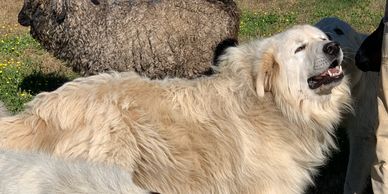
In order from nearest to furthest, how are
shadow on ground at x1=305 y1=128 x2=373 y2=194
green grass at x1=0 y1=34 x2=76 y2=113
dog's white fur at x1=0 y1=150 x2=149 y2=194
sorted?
dog's white fur at x1=0 y1=150 x2=149 y2=194
shadow on ground at x1=305 y1=128 x2=373 y2=194
green grass at x1=0 y1=34 x2=76 y2=113

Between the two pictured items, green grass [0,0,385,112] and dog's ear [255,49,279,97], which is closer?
dog's ear [255,49,279,97]

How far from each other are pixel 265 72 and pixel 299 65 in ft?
0.84

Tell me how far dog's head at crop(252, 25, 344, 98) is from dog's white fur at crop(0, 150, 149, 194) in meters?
2.00

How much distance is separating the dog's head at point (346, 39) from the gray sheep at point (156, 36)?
5.33 feet

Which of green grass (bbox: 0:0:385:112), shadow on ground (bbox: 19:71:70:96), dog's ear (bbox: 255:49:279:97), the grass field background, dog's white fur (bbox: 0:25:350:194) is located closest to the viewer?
dog's white fur (bbox: 0:25:350:194)

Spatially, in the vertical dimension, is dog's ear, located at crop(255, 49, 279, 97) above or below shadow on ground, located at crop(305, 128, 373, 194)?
above

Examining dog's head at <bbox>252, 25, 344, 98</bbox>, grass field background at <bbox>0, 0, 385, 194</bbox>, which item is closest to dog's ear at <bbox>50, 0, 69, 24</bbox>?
grass field background at <bbox>0, 0, 385, 194</bbox>

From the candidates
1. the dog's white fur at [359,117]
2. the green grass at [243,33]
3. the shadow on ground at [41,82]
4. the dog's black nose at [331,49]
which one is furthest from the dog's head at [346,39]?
the shadow on ground at [41,82]

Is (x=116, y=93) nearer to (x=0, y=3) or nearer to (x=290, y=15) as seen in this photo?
(x=290, y=15)

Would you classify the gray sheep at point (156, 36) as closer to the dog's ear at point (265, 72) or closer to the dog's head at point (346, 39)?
the dog's head at point (346, 39)

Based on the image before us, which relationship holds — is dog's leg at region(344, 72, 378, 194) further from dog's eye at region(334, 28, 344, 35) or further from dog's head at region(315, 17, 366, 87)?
dog's eye at region(334, 28, 344, 35)

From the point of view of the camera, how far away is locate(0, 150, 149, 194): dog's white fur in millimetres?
2947

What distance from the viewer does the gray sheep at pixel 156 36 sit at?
7414 millimetres

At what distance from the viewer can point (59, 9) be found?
28.2ft
